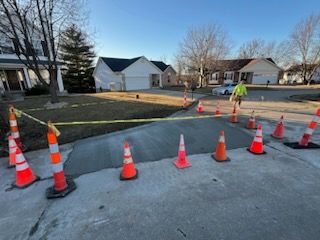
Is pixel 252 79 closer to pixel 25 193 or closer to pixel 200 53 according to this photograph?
pixel 200 53

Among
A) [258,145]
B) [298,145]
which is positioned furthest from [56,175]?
[298,145]

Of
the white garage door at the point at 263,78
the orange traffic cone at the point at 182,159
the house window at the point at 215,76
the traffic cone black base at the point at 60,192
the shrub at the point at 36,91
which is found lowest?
the traffic cone black base at the point at 60,192

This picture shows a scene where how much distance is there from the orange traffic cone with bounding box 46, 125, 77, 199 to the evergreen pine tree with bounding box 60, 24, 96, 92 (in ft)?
99.7

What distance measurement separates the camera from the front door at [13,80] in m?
18.7

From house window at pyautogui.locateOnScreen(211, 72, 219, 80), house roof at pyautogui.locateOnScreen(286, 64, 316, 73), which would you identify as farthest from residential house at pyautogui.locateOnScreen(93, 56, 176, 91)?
house roof at pyautogui.locateOnScreen(286, 64, 316, 73)

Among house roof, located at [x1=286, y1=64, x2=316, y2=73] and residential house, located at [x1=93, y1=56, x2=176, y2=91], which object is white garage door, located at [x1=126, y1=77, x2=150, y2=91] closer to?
residential house, located at [x1=93, y1=56, x2=176, y2=91]

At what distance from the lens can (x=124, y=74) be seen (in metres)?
26.1

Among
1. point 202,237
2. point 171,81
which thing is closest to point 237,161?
point 202,237

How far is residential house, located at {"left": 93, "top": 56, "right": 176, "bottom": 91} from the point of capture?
1046 inches

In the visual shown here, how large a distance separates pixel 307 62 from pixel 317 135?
39.5 metres

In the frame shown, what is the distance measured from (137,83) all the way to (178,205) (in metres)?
27.2

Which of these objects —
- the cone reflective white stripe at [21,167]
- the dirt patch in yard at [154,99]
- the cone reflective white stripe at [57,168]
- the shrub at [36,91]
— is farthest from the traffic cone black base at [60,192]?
the shrub at [36,91]

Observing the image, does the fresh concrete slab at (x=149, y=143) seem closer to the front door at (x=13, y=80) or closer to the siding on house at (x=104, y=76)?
the front door at (x=13, y=80)

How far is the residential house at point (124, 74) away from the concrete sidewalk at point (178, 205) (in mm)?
24641
